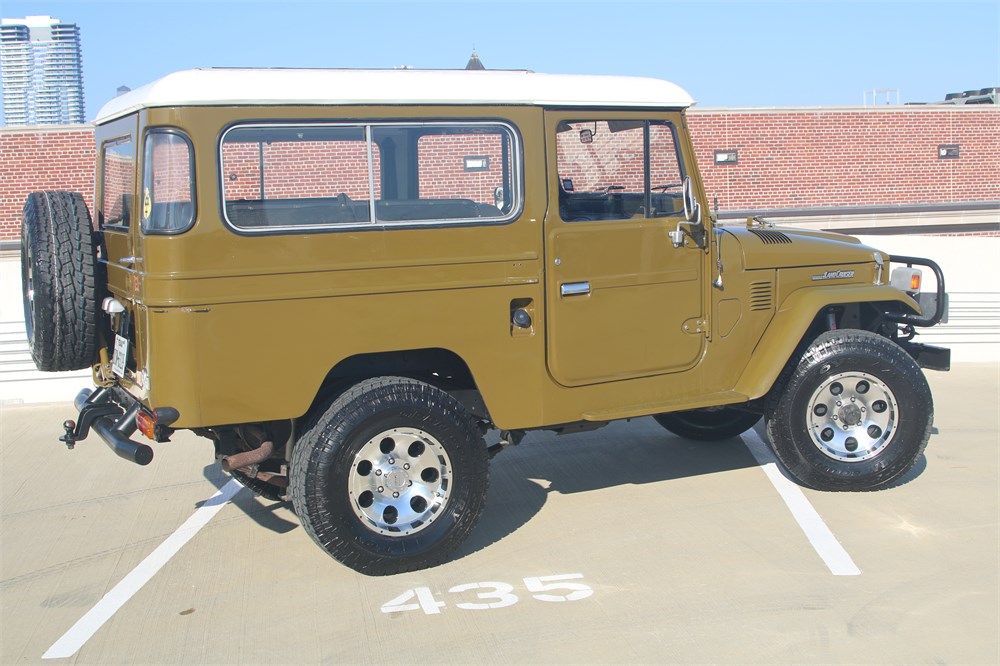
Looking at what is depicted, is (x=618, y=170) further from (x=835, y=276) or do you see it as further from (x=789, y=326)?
(x=835, y=276)

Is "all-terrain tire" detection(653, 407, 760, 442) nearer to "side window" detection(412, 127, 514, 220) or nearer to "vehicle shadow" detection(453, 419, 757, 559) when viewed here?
"vehicle shadow" detection(453, 419, 757, 559)

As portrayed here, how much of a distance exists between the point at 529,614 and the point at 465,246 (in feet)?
5.96

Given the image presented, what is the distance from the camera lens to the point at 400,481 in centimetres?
479

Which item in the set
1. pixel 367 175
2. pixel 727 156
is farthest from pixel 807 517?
pixel 727 156

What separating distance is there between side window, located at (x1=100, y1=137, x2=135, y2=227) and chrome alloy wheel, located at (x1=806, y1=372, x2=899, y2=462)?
400cm

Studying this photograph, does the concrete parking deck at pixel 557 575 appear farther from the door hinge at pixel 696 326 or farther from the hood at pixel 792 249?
the hood at pixel 792 249

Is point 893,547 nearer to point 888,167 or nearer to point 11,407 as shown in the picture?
point 11,407

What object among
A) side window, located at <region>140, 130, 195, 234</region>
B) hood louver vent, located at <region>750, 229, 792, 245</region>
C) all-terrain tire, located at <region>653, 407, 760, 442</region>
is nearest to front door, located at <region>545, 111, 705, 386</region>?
hood louver vent, located at <region>750, 229, 792, 245</region>

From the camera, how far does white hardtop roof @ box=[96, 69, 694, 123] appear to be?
4.36 m

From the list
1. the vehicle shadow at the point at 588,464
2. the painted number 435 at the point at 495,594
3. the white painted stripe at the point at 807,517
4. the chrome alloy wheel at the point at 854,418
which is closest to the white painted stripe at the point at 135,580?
the painted number 435 at the point at 495,594

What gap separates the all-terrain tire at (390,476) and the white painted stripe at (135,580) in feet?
3.11

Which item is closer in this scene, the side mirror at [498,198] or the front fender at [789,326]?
the side mirror at [498,198]

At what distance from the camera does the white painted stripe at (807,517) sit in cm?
475

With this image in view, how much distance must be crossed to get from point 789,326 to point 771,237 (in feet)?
1.99
